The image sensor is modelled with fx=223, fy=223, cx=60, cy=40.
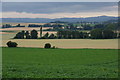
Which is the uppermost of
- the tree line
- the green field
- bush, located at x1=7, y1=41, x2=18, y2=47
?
the tree line

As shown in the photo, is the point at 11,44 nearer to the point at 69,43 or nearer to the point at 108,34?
the point at 69,43

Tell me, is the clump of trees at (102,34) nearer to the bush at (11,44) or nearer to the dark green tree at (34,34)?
the dark green tree at (34,34)

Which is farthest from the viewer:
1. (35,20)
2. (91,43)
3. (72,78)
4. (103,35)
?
(103,35)

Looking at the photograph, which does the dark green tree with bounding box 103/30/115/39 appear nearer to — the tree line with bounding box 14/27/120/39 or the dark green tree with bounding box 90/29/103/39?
the tree line with bounding box 14/27/120/39

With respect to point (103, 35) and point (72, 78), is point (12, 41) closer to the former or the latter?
point (103, 35)

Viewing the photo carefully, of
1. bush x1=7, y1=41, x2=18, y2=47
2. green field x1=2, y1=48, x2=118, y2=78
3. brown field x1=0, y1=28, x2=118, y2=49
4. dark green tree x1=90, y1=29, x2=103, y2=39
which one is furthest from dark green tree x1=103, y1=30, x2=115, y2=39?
green field x1=2, y1=48, x2=118, y2=78

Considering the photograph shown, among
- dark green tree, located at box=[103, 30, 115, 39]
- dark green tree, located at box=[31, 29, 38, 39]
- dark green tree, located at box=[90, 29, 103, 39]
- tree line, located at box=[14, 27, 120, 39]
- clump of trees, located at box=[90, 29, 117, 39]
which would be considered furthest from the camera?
dark green tree, located at box=[90, 29, 103, 39]

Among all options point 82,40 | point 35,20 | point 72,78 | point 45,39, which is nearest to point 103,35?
point 82,40

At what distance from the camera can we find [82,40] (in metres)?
43.3

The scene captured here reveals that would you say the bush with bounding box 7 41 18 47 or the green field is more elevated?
the bush with bounding box 7 41 18 47

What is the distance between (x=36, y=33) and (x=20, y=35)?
2967 mm

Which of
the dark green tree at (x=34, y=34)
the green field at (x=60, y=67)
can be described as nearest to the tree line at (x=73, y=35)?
the dark green tree at (x=34, y=34)

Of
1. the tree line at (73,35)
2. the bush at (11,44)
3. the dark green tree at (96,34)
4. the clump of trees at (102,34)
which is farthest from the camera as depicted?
the dark green tree at (96,34)

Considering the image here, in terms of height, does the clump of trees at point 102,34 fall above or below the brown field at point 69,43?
above
